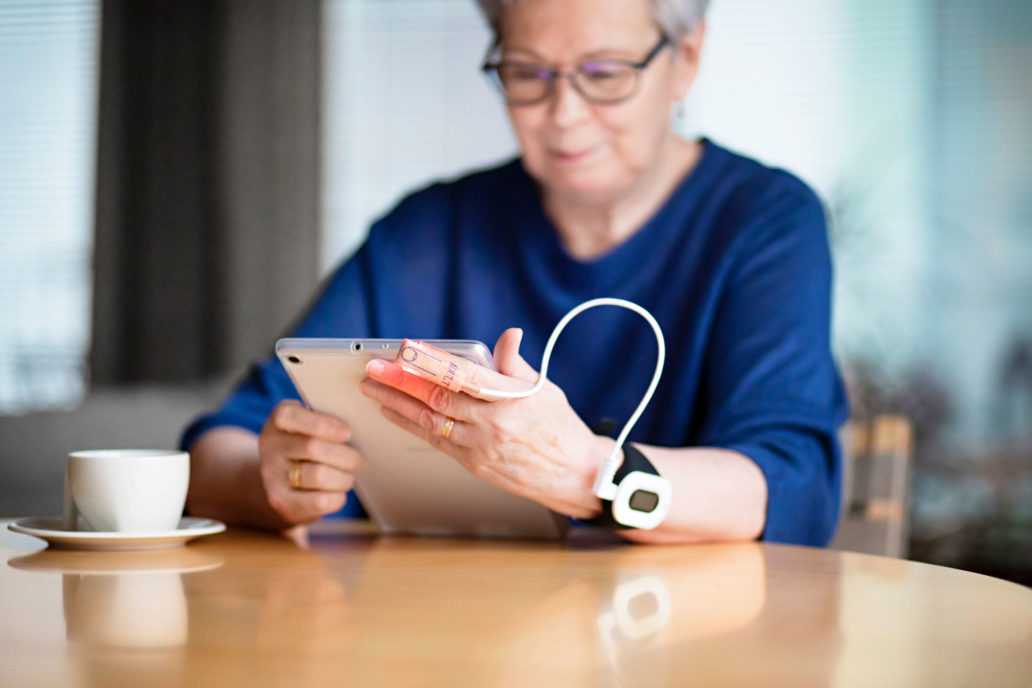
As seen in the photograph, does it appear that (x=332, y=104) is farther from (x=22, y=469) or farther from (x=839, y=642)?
(x=839, y=642)

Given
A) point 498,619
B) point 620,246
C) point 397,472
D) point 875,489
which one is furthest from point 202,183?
point 498,619

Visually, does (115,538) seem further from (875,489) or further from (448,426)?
(875,489)

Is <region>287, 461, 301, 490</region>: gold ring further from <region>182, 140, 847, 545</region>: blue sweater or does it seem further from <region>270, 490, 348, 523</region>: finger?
<region>182, 140, 847, 545</region>: blue sweater

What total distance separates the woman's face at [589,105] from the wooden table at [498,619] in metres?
0.65

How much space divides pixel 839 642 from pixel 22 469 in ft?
6.07

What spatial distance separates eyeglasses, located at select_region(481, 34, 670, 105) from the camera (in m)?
1.27

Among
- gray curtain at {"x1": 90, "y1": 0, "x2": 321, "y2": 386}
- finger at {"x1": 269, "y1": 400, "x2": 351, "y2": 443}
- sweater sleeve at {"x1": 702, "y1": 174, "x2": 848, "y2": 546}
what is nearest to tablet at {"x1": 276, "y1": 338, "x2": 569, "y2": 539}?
finger at {"x1": 269, "y1": 400, "x2": 351, "y2": 443}

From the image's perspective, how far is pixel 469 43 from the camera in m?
3.72

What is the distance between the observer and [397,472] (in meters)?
0.91

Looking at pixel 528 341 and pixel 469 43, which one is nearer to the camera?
pixel 528 341

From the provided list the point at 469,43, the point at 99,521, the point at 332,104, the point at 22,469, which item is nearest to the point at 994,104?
the point at 469,43

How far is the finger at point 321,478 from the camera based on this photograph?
909mm

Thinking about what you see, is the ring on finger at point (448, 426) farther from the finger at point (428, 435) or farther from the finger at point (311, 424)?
the finger at point (311, 424)

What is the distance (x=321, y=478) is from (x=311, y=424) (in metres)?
0.06
